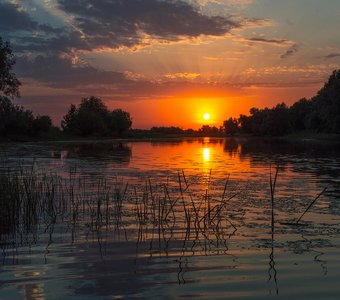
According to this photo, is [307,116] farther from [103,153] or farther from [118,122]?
[103,153]

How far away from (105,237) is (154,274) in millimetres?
3652

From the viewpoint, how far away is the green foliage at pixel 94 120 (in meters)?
168

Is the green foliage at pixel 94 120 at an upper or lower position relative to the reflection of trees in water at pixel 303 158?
upper

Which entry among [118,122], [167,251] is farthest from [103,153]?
[118,122]

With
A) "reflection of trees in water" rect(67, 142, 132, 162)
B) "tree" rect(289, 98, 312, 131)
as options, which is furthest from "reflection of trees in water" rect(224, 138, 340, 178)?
"tree" rect(289, 98, 312, 131)

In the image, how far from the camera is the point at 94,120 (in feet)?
550

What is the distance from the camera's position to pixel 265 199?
18.7 metres

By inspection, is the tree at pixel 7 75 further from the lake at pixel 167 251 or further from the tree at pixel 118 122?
the tree at pixel 118 122

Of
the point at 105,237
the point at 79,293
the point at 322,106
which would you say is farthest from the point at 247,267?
the point at 322,106

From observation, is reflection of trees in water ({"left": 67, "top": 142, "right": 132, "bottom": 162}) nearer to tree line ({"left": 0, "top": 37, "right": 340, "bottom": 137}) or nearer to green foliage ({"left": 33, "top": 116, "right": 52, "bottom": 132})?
tree line ({"left": 0, "top": 37, "right": 340, "bottom": 137})

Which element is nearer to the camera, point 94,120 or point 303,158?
point 303,158

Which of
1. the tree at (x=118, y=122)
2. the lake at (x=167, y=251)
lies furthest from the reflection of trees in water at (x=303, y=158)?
the tree at (x=118, y=122)

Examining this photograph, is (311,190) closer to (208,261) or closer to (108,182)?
(108,182)

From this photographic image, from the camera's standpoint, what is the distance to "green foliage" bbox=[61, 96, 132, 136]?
16812 cm
